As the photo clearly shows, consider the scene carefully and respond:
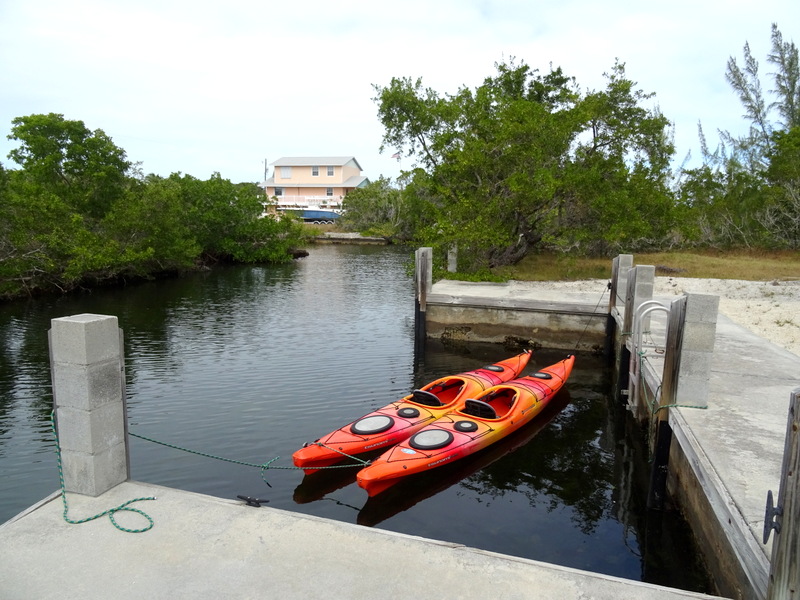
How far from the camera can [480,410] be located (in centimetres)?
1076

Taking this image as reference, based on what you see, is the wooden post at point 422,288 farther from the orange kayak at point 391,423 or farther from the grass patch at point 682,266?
the grass patch at point 682,266

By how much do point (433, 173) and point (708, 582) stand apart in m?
21.0

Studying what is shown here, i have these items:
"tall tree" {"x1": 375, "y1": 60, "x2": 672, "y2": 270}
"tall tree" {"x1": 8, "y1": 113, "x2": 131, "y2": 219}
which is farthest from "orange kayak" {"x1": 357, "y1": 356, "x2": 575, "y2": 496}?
"tall tree" {"x1": 8, "y1": 113, "x2": 131, "y2": 219}

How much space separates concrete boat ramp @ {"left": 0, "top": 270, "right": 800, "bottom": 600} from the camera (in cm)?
474

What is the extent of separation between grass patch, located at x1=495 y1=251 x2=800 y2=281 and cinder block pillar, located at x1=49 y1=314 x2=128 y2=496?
1938 centimetres

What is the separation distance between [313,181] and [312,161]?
256cm

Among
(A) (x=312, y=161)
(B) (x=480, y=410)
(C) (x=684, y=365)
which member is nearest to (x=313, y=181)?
(A) (x=312, y=161)

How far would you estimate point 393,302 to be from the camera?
26234 millimetres

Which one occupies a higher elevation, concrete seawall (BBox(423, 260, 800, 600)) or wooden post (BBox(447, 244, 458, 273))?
wooden post (BBox(447, 244, 458, 273))

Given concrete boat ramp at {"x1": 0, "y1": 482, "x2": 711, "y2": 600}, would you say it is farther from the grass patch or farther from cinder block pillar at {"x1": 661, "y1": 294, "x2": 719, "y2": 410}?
the grass patch

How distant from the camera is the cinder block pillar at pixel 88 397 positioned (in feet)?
18.8

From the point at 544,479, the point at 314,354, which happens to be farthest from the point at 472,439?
the point at 314,354

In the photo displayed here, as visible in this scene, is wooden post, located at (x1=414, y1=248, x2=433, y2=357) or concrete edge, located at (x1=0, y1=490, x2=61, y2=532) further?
wooden post, located at (x1=414, y1=248, x2=433, y2=357)

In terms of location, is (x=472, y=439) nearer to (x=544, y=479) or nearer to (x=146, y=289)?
(x=544, y=479)
